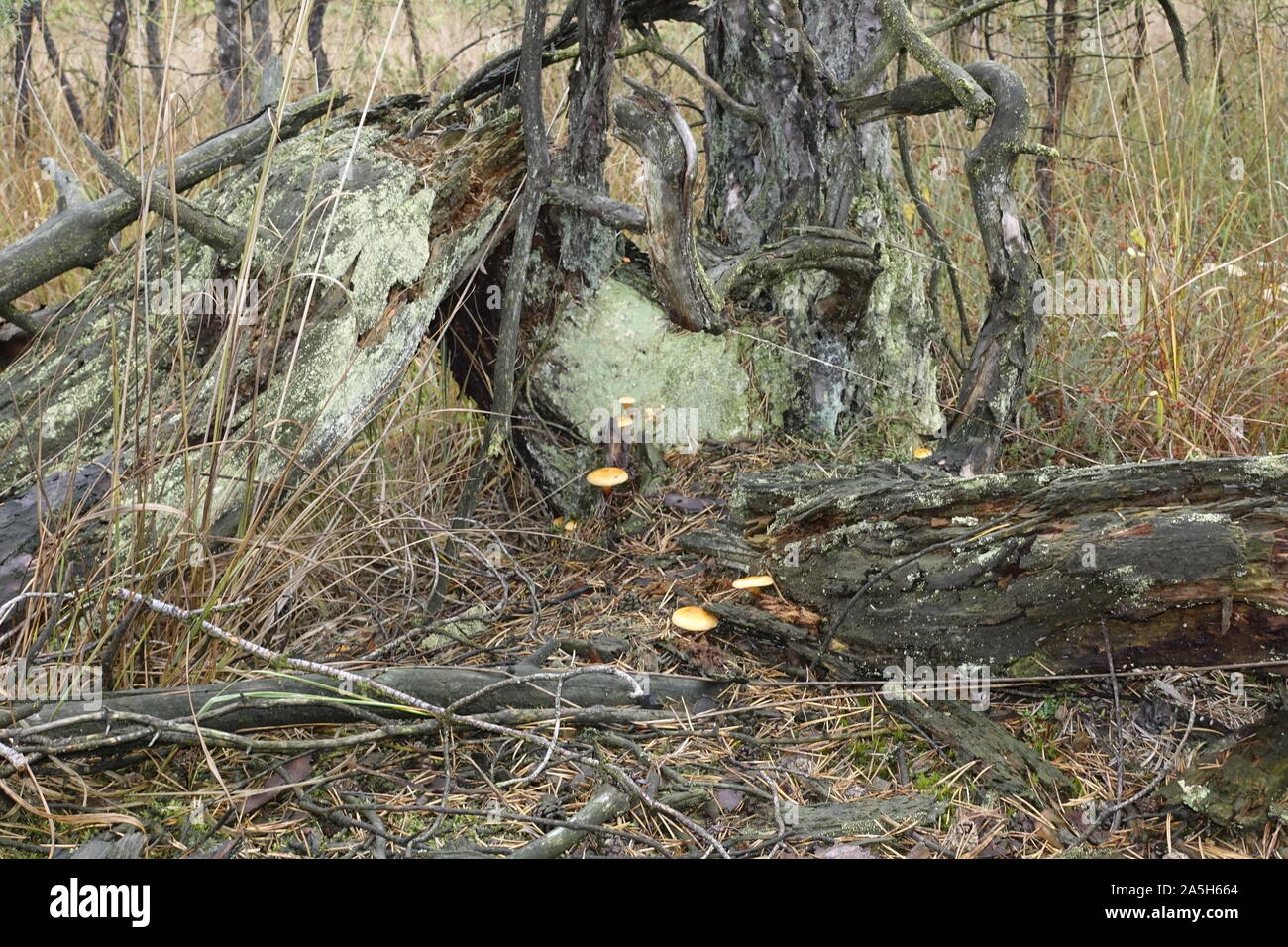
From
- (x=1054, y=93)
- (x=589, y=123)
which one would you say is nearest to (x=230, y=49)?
(x=589, y=123)

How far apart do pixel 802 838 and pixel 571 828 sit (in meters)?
0.44

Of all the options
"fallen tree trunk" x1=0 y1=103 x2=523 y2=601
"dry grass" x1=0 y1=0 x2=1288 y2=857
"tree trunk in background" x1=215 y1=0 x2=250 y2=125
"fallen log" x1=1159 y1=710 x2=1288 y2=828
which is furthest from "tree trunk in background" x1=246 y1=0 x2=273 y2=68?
"fallen log" x1=1159 y1=710 x2=1288 y2=828

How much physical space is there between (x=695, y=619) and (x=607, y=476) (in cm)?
70

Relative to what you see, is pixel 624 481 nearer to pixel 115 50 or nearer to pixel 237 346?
pixel 237 346

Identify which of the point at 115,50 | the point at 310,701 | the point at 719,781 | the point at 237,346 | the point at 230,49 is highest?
the point at 115,50

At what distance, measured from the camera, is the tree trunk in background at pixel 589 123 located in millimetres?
2852

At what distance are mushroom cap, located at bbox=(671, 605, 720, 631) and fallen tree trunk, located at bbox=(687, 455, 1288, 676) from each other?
192 millimetres

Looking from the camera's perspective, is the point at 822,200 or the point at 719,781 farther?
the point at 822,200

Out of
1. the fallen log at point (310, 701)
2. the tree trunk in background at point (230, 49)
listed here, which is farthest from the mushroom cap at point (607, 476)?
the tree trunk in background at point (230, 49)

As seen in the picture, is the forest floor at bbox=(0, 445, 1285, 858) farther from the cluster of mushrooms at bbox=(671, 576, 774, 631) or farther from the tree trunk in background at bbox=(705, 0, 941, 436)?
the tree trunk in background at bbox=(705, 0, 941, 436)

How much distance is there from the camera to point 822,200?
3.22 meters

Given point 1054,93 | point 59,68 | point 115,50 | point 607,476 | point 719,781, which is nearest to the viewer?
point 719,781

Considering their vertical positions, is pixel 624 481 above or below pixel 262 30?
below
